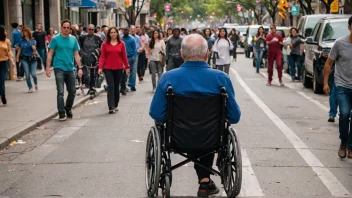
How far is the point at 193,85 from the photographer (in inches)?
224

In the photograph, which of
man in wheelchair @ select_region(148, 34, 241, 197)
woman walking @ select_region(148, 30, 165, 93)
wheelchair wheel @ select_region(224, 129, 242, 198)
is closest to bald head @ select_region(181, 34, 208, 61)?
man in wheelchair @ select_region(148, 34, 241, 197)

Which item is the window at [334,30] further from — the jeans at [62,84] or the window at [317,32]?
the jeans at [62,84]

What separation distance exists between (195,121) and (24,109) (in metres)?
8.49

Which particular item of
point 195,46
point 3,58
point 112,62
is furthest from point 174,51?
point 195,46

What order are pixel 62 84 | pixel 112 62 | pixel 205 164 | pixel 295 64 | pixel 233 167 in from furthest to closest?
1. pixel 295 64
2. pixel 112 62
3. pixel 62 84
4. pixel 205 164
5. pixel 233 167

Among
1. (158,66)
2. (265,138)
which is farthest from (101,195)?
(158,66)

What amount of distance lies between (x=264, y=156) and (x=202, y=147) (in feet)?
9.89

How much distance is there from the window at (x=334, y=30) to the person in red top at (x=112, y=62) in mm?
5888

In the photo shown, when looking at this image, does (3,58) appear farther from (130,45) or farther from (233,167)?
(233,167)

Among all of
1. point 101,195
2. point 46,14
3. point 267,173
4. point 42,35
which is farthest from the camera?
point 46,14

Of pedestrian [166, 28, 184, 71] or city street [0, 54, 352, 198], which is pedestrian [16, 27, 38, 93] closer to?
pedestrian [166, 28, 184, 71]

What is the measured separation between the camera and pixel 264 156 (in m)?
8.53

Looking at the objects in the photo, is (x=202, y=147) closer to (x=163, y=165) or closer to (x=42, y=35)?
(x=163, y=165)

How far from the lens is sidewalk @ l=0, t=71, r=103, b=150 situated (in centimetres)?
1060
